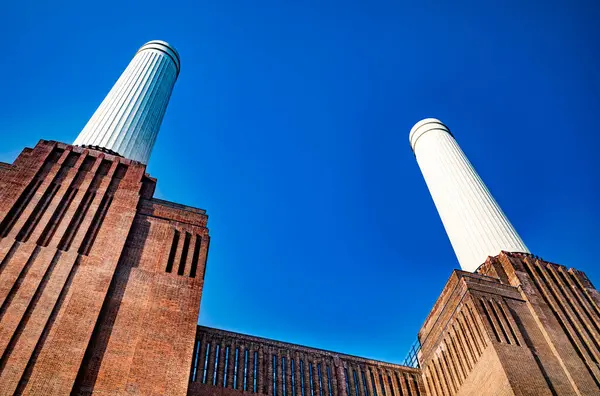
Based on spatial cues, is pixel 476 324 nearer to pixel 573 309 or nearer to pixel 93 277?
pixel 573 309

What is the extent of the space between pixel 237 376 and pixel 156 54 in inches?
1154

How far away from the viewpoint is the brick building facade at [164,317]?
18094 mm

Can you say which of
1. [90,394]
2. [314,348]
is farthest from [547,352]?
[90,394]

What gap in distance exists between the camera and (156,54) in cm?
4303

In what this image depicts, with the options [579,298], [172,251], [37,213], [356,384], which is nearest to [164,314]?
[172,251]

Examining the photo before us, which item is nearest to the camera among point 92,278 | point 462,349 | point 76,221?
point 92,278

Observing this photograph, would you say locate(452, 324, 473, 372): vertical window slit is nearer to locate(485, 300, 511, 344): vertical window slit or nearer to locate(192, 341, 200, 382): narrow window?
locate(485, 300, 511, 344): vertical window slit

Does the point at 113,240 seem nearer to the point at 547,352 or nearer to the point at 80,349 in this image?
the point at 80,349

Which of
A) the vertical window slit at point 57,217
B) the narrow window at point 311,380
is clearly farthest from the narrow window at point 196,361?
the vertical window slit at point 57,217

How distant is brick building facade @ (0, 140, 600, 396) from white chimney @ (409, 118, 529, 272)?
3.08 meters

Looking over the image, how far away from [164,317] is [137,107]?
19.6 meters

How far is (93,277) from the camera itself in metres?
20.5

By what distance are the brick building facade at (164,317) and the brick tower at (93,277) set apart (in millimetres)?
53

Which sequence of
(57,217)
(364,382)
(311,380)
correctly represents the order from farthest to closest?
(364,382)
(311,380)
(57,217)
